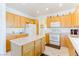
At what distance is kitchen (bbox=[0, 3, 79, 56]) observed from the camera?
3.66 feet

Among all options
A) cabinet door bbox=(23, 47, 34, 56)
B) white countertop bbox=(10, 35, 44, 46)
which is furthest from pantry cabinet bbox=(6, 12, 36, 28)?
cabinet door bbox=(23, 47, 34, 56)

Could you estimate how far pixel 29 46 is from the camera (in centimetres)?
116

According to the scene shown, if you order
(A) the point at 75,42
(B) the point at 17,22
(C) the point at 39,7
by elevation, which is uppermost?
(C) the point at 39,7

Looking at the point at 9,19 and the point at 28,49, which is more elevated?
the point at 9,19

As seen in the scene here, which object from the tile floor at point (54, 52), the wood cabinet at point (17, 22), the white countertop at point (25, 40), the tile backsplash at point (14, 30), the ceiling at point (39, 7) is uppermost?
the ceiling at point (39, 7)

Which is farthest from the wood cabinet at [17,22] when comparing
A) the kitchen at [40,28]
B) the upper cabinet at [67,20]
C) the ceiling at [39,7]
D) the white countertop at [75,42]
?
the white countertop at [75,42]

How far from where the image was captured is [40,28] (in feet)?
4.08

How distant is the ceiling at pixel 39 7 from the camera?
1130 millimetres

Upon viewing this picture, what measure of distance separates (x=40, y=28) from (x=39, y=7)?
295mm

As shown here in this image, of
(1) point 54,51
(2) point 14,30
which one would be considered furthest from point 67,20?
(2) point 14,30

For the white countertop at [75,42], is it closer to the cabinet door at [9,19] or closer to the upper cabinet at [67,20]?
the upper cabinet at [67,20]

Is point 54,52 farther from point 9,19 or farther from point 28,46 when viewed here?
point 9,19

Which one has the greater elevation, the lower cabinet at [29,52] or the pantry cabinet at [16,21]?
the pantry cabinet at [16,21]

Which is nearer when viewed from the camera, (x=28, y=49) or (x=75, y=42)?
(x=28, y=49)
